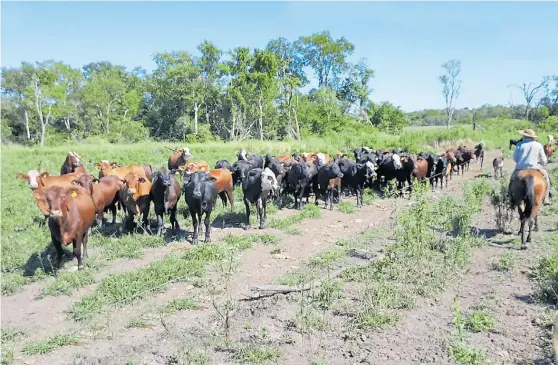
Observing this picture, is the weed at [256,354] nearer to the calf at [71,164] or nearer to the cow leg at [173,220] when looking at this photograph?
the cow leg at [173,220]

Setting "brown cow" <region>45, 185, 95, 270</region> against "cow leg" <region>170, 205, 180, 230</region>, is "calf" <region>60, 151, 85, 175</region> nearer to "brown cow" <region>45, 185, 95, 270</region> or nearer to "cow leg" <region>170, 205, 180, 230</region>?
"cow leg" <region>170, 205, 180, 230</region>

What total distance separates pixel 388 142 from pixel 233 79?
21.5 meters

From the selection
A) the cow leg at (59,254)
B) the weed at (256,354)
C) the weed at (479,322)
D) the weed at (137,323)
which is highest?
the cow leg at (59,254)

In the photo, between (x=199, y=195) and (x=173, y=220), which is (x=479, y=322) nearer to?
(x=199, y=195)

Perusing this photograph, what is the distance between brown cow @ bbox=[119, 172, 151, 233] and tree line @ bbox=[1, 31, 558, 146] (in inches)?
1365

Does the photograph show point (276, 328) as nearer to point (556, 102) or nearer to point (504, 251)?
point (504, 251)

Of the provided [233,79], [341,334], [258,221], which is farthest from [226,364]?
[233,79]

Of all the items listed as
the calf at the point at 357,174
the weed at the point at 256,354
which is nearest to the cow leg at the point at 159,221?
the weed at the point at 256,354

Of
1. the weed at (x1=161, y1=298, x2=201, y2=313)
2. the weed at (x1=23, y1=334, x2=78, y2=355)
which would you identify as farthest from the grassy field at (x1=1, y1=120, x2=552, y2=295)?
the weed at (x1=161, y1=298, x2=201, y2=313)

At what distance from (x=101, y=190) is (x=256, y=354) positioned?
7013 mm

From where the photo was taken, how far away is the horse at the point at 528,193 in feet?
28.9

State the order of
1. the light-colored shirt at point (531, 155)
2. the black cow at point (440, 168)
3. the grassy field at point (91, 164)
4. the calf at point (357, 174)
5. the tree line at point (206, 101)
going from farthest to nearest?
the tree line at point (206, 101) → the black cow at point (440, 168) → the calf at point (357, 174) → the light-colored shirt at point (531, 155) → the grassy field at point (91, 164)

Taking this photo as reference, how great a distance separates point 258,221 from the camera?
38.7 ft

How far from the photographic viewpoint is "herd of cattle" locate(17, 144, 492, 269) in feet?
26.1
